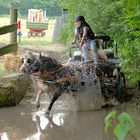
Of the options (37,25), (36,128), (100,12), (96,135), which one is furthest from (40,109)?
(37,25)

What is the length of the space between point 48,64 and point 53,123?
4.05 feet

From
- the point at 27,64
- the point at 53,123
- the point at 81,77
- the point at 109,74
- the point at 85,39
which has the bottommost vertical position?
the point at 53,123

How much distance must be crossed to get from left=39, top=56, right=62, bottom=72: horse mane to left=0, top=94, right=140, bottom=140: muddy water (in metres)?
0.96

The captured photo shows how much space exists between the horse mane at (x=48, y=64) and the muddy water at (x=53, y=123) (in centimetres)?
96

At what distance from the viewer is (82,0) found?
1547 cm

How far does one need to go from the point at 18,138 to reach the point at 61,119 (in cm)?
167

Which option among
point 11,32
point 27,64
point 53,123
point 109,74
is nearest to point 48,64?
point 27,64

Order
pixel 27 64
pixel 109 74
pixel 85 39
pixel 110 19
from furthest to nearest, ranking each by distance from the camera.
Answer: pixel 110 19 → pixel 109 74 → pixel 85 39 → pixel 27 64

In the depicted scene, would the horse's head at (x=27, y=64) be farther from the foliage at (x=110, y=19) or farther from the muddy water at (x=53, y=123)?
the foliage at (x=110, y=19)

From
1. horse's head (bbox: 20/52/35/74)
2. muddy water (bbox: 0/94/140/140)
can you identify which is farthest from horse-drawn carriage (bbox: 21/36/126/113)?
muddy water (bbox: 0/94/140/140)

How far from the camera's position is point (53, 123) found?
8125 millimetres

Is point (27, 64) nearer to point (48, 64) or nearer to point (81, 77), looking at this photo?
point (48, 64)

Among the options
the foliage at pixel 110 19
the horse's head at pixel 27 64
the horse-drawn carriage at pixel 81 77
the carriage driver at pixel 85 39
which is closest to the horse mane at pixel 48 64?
the horse-drawn carriage at pixel 81 77

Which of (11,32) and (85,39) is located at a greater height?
(11,32)
